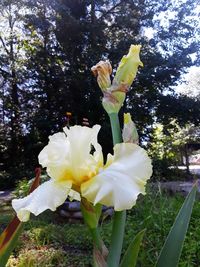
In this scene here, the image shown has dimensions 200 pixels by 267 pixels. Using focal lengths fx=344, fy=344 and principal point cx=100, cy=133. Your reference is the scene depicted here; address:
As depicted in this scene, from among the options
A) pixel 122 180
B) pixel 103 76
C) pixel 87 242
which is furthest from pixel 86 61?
pixel 122 180

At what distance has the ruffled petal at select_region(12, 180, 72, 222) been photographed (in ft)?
1.96

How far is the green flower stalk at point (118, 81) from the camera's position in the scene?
28.3 inches

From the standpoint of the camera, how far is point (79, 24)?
1035cm

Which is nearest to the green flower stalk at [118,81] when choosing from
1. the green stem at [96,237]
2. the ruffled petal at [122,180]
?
the ruffled petal at [122,180]

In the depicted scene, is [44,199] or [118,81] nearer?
[44,199]

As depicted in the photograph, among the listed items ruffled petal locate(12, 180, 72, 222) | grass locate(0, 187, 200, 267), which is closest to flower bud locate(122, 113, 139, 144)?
ruffled petal locate(12, 180, 72, 222)

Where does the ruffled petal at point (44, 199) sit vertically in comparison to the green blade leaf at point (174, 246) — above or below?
above

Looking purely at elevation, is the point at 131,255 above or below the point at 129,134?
below

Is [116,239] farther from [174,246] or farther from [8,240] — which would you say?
[8,240]

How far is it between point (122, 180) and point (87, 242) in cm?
280

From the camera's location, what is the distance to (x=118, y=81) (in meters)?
0.73

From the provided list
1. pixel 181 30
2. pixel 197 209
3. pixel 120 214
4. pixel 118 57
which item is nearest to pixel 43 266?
pixel 197 209

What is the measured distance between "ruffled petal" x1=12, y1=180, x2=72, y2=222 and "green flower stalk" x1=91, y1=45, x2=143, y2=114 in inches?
7.8

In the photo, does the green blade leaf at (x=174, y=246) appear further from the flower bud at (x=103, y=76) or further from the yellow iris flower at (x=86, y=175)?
the flower bud at (x=103, y=76)
